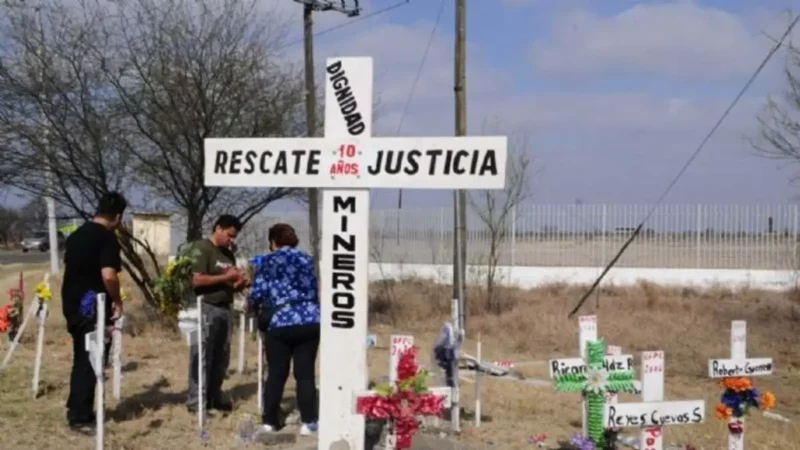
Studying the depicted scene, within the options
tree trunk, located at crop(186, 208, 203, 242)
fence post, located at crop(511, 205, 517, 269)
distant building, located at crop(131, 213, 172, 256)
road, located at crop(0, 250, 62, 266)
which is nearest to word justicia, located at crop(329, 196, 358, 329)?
tree trunk, located at crop(186, 208, 203, 242)

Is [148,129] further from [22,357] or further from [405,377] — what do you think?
[405,377]

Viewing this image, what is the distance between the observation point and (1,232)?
6272 cm

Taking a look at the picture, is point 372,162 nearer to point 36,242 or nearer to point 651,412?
point 651,412

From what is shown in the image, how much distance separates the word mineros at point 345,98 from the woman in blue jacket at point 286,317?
1944 mm

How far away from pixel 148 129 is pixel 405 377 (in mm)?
10240

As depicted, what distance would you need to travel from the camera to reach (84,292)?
745 cm

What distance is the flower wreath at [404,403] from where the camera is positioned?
17.0 ft

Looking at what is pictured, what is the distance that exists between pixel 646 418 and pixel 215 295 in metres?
3.60

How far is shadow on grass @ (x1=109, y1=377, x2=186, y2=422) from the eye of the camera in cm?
820

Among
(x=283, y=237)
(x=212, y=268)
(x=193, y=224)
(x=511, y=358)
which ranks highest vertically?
(x=193, y=224)

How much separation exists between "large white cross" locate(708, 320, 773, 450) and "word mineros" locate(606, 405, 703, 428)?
82 cm

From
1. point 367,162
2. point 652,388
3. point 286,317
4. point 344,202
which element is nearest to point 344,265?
point 344,202

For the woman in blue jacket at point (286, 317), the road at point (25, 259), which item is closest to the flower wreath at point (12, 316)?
the woman in blue jacket at point (286, 317)

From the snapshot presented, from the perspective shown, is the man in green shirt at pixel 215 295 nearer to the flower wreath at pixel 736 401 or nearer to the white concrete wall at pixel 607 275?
the flower wreath at pixel 736 401
